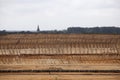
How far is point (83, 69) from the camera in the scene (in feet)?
49.8

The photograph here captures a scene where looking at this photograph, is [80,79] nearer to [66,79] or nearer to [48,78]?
[66,79]

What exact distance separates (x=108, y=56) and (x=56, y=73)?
25.2 ft

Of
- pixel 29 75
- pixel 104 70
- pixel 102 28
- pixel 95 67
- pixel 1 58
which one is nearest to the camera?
pixel 29 75

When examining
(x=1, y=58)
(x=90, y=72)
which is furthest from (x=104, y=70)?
(x=1, y=58)

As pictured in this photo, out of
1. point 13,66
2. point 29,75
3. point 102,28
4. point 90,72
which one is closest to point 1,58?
point 13,66

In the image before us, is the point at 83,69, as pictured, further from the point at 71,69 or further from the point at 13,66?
the point at 13,66

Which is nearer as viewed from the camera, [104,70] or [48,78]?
[48,78]

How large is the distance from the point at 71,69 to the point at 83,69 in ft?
2.11

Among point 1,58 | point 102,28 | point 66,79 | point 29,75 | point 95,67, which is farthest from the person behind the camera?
point 102,28

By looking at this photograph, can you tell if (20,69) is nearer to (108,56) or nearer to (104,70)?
(104,70)

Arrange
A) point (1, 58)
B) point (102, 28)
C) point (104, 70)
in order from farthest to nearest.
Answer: point (102, 28), point (1, 58), point (104, 70)

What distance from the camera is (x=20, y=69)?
15.2m

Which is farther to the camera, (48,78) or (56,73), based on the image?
(56,73)

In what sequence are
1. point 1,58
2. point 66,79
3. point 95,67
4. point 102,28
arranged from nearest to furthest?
point 66,79
point 95,67
point 1,58
point 102,28
